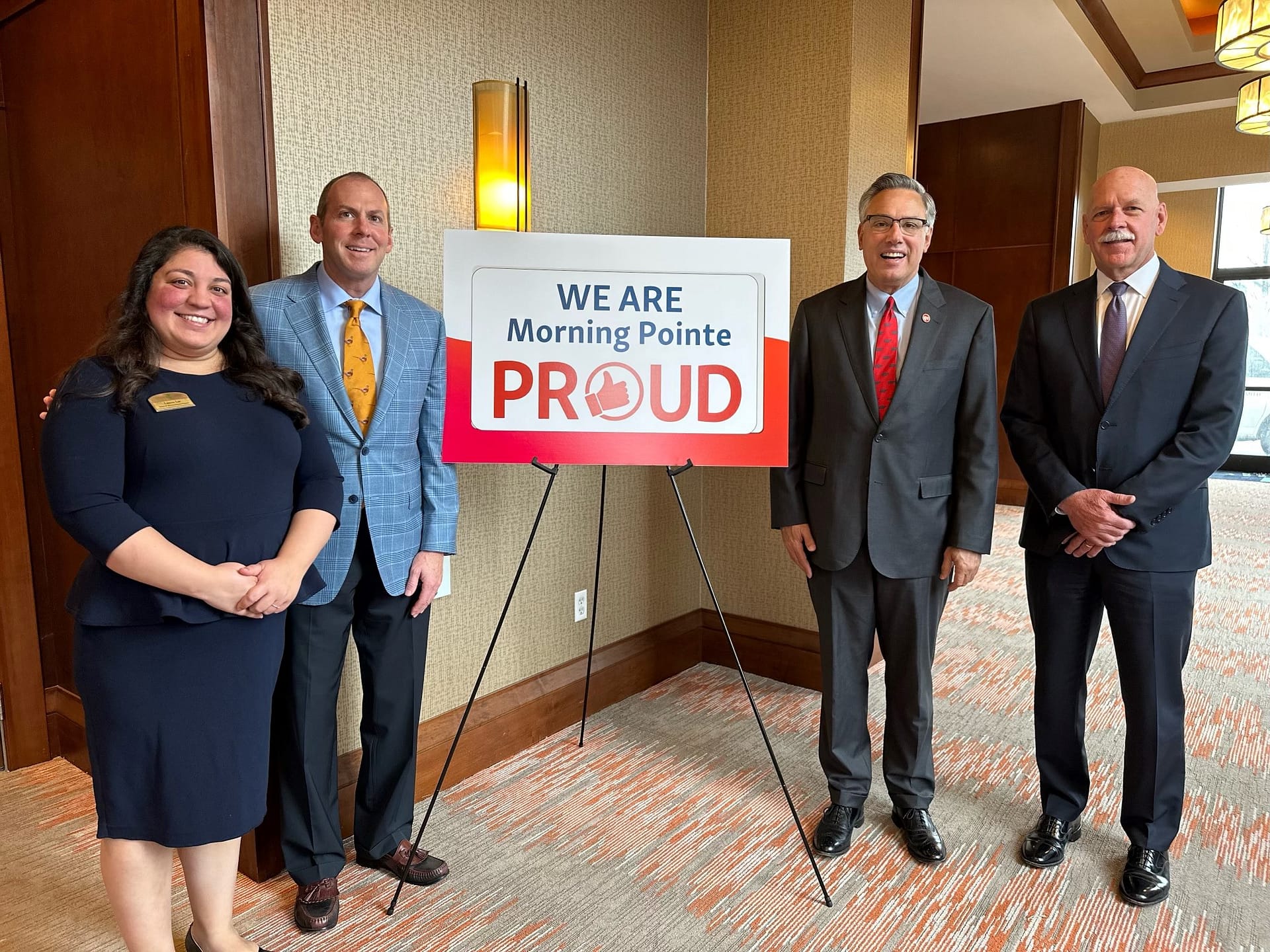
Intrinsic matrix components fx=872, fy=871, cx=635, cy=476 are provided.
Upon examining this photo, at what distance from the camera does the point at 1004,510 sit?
7805mm

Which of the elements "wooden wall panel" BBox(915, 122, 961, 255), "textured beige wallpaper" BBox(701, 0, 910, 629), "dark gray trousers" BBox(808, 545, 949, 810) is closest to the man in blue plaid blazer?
"dark gray trousers" BBox(808, 545, 949, 810)

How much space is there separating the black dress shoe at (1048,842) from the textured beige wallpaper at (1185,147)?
7.15 meters

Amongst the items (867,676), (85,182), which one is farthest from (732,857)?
(85,182)

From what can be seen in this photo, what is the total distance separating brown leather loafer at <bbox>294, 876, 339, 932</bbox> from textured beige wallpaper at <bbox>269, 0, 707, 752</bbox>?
445 mm

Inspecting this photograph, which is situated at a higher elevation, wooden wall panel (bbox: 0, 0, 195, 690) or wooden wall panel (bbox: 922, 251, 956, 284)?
wooden wall panel (bbox: 922, 251, 956, 284)

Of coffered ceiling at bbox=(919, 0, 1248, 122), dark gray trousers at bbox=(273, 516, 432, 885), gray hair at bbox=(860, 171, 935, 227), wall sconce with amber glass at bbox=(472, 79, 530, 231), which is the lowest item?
dark gray trousers at bbox=(273, 516, 432, 885)

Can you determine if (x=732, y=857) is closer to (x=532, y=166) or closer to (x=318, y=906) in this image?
(x=318, y=906)

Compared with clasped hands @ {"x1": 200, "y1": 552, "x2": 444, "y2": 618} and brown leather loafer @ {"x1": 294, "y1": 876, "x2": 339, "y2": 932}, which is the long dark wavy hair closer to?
clasped hands @ {"x1": 200, "y1": 552, "x2": 444, "y2": 618}

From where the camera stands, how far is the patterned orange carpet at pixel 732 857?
2.05 m

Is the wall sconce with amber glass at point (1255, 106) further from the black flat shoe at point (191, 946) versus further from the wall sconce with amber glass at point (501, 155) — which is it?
the black flat shoe at point (191, 946)

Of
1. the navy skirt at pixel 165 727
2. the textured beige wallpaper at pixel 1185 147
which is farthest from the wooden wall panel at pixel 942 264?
the navy skirt at pixel 165 727

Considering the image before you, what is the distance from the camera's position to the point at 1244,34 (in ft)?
12.6

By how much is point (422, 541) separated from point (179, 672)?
691 millimetres

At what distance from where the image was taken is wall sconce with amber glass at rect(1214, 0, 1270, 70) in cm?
377
